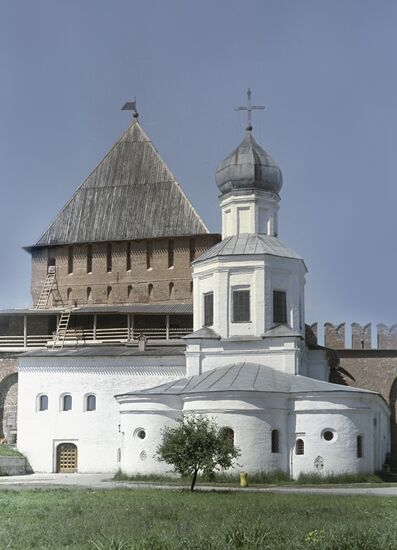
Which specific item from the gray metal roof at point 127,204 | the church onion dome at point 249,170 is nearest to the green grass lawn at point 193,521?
the church onion dome at point 249,170

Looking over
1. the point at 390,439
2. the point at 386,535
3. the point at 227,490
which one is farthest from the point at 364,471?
the point at 386,535

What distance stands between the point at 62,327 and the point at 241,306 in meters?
11.8

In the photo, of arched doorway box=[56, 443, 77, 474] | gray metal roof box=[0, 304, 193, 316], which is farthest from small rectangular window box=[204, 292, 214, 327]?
arched doorway box=[56, 443, 77, 474]

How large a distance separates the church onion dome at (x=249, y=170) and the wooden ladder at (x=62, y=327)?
10884mm

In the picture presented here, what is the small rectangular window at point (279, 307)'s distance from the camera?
1694 inches

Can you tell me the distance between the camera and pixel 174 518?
20.3 m

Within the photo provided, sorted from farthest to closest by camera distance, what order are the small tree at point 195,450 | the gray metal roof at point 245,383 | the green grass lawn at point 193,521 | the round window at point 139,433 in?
the round window at point 139,433, the gray metal roof at point 245,383, the small tree at point 195,450, the green grass lawn at point 193,521

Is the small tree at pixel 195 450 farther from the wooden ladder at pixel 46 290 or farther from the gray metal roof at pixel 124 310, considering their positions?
the wooden ladder at pixel 46 290

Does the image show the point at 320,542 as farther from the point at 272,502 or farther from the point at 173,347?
the point at 173,347

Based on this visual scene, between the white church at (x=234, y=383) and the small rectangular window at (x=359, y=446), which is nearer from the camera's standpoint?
the white church at (x=234, y=383)

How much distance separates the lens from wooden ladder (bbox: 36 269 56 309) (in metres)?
54.3

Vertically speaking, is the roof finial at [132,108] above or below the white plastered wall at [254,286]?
above

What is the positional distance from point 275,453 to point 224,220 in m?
12.1

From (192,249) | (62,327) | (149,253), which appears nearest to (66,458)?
(62,327)
